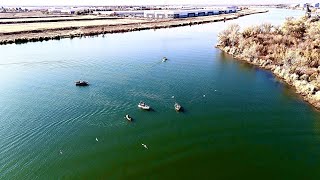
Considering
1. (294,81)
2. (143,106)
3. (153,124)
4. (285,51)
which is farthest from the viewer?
(285,51)

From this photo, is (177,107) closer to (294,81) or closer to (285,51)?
(294,81)

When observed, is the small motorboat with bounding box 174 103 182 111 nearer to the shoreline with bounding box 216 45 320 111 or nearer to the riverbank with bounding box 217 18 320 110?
the shoreline with bounding box 216 45 320 111

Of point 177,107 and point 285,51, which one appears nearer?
point 177,107

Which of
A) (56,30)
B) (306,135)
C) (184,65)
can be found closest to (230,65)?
(184,65)

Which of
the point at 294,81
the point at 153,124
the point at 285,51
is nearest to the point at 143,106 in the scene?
the point at 153,124

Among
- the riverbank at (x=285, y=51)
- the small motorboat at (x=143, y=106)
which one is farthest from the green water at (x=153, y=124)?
the riverbank at (x=285, y=51)

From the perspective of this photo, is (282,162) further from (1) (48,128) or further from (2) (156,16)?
(2) (156,16)
